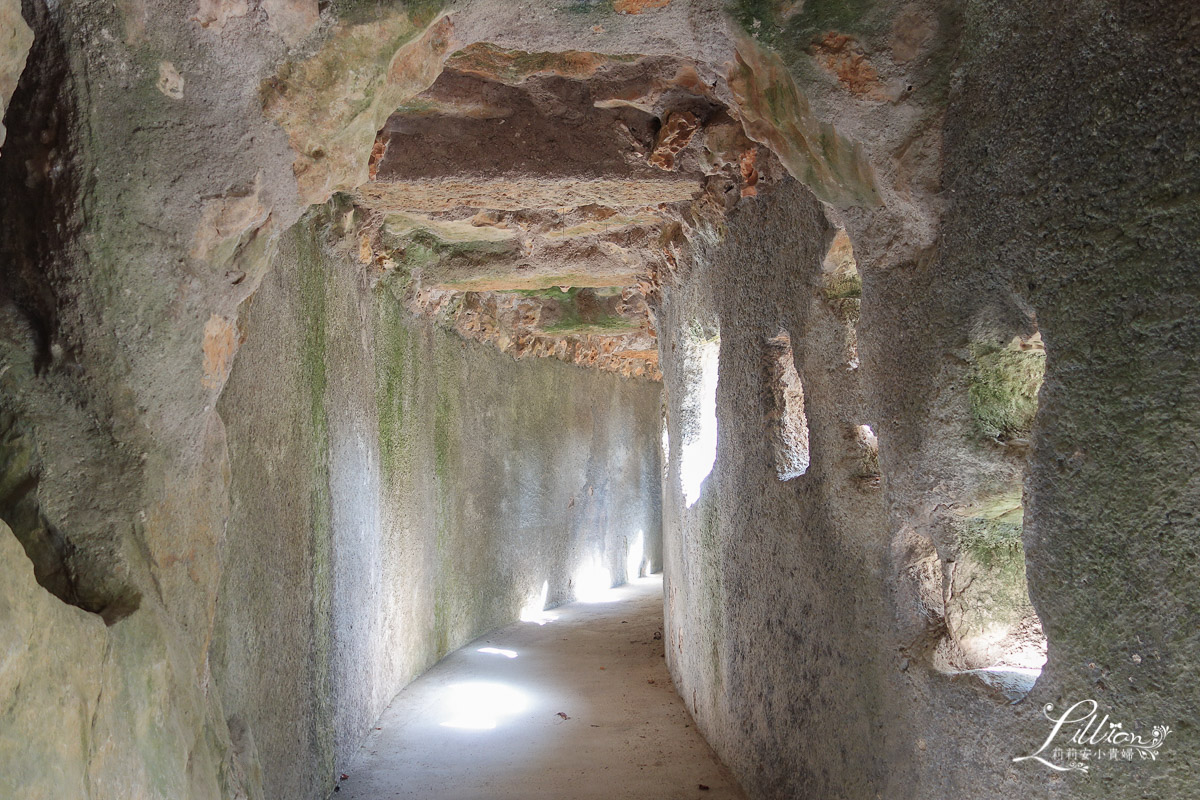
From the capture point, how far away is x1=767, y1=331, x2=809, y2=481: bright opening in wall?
3.42 metres

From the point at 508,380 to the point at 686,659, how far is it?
3.67m

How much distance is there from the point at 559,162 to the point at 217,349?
1845mm

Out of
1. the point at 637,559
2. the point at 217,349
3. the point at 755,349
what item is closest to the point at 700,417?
the point at 755,349

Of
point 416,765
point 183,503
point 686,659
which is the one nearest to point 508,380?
point 686,659

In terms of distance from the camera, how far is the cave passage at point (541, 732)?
4105 millimetres

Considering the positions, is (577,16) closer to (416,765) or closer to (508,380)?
(416,765)

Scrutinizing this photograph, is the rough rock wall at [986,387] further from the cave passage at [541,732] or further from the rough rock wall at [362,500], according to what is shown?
the rough rock wall at [362,500]

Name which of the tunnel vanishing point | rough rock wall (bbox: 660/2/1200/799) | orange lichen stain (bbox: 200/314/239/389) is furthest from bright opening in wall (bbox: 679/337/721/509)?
orange lichen stain (bbox: 200/314/239/389)

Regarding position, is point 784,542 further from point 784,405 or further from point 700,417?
point 700,417

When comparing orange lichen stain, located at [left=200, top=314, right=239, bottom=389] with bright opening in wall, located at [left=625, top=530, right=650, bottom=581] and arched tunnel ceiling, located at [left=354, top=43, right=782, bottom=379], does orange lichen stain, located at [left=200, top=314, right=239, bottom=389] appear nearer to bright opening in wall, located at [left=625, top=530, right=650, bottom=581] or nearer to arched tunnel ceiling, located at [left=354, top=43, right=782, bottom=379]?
arched tunnel ceiling, located at [left=354, top=43, right=782, bottom=379]

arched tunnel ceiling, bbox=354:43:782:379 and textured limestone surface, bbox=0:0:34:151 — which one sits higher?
arched tunnel ceiling, bbox=354:43:782:379

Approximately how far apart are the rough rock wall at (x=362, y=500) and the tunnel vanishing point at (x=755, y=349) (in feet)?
0.16

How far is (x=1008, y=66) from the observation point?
5.54 ft

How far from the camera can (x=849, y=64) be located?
6.52 ft
